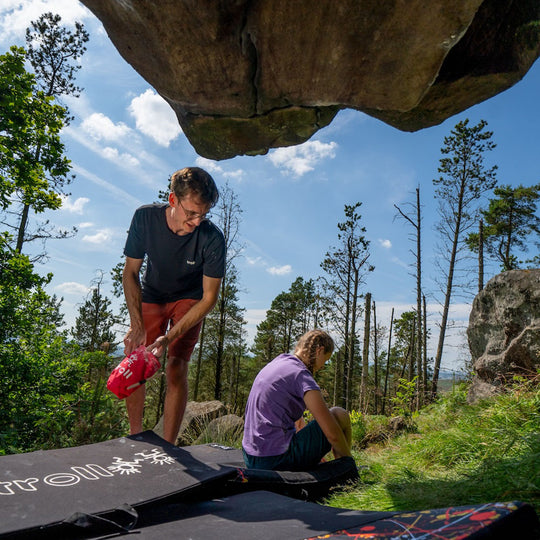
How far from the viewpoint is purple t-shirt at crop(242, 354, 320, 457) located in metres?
2.45

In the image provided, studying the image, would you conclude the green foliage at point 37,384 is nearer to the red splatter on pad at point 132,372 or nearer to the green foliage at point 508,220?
the red splatter on pad at point 132,372

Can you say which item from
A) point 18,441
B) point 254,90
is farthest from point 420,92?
point 18,441

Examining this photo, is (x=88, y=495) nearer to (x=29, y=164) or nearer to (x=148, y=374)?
(x=148, y=374)

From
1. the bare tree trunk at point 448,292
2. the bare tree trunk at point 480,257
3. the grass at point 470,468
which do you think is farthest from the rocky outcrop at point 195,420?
the bare tree trunk at point 480,257

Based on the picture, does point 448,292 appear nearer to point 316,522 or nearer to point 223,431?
point 223,431

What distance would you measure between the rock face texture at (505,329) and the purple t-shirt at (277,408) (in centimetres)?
287

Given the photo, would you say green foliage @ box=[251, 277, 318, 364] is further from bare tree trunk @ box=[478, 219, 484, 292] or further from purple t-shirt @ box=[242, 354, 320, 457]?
purple t-shirt @ box=[242, 354, 320, 457]

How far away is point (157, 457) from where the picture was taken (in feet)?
6.48

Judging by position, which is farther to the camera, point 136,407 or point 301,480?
point 136,407

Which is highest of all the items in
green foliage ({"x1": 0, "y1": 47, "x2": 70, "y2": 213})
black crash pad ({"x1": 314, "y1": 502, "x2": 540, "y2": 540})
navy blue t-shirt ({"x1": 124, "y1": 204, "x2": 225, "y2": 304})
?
green foliage ({"x1": 0, "y1": 47, "x2": 70, "y2": 213})

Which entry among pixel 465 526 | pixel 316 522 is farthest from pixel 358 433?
pixel 465 526

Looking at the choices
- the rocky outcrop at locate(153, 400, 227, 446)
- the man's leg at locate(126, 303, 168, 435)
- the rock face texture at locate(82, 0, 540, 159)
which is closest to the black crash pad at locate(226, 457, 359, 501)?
the man's leg at locate(126, 303, 168, 435)

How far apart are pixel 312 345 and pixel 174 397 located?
1.07 metres

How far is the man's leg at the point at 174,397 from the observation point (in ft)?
9.12
